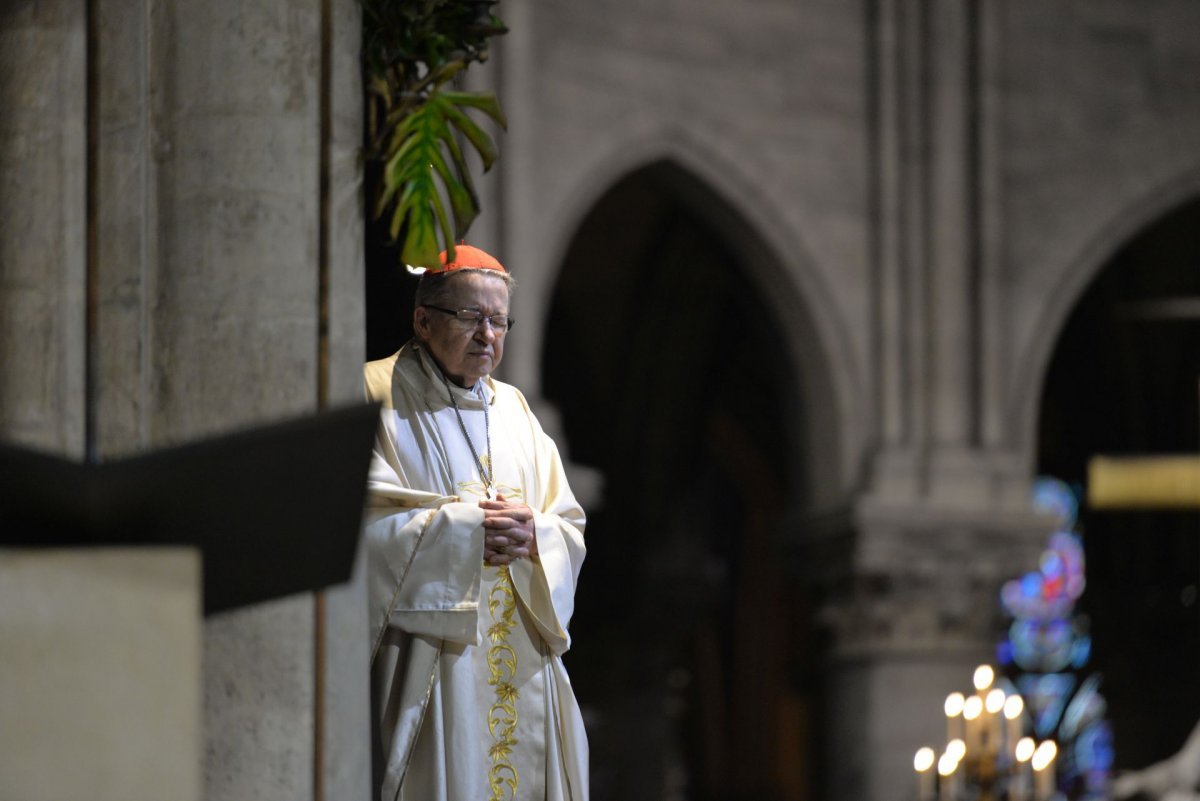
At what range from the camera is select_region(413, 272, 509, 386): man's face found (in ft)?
14.4

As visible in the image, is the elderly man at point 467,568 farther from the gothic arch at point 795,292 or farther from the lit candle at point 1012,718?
the gothic arch at point 795,292

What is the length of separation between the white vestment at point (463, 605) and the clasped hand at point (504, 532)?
1.3 inches

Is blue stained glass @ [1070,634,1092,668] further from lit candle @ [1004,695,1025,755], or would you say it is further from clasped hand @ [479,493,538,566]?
clasped hand @ [479,493,538,566]

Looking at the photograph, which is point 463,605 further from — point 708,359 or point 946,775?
point 708,359

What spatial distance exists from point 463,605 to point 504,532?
6.5 inches

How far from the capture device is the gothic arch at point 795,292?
13352 mm

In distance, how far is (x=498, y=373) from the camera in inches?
466

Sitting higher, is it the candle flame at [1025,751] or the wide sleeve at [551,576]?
the wide sleeve at [551,576]

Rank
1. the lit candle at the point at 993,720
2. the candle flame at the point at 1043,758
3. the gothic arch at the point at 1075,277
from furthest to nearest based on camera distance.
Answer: the gothic arch at the point at 1075,277, the lit candle at the point at 993,720, the candle flame at the point at 1043,758

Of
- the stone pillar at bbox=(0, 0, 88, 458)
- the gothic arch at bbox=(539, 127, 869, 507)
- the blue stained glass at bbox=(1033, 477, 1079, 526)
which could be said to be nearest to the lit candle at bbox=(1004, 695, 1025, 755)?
the gothic arch at bbox=(539, 127, 869, 507)

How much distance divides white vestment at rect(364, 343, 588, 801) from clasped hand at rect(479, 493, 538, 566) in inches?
1.3

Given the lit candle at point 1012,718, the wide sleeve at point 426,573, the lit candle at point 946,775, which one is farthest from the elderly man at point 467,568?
the lit candle at point 1012,718

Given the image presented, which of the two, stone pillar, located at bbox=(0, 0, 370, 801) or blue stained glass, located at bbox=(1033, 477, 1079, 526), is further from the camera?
blue stained glass, located at bbox=(1033, 477, 1079, 526)

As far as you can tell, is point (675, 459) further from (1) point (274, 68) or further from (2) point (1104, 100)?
(1) point (274, 68)
